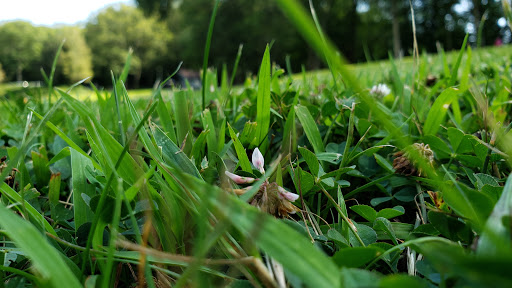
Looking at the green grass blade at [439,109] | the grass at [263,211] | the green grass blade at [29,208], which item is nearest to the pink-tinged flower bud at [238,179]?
the grass at [263,211]

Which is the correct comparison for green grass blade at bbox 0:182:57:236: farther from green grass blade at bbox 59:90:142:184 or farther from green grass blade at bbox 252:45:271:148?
green grass blade at bbox 252:45:271:148

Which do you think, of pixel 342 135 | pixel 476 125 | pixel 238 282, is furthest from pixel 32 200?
pixel 476 125

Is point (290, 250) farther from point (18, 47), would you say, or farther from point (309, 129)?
point (18, 47)

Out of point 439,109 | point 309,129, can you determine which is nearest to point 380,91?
point 439,109

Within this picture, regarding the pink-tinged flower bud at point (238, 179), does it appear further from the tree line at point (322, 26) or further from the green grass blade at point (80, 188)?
the tree line at point (322, 26)

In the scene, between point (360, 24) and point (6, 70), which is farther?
point (6, 70)

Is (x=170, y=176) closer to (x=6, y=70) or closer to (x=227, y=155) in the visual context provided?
(x=227, y=155)
